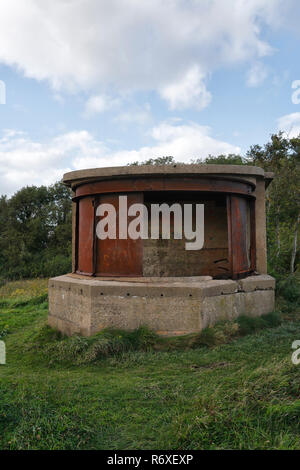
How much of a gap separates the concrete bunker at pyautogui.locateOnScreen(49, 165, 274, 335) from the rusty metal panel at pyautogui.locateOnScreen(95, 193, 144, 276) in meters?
0.02

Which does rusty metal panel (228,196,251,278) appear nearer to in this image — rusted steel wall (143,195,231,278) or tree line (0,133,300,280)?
rusted steel wall (143,195,231,278)

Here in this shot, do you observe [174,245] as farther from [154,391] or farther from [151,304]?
[154,391]

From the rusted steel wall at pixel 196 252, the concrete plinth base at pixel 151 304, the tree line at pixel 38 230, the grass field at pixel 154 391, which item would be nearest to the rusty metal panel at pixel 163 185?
the concrete plinth base at pixel 151 304

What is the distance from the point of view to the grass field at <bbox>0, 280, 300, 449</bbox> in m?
2.92

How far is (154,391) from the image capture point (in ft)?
13.0

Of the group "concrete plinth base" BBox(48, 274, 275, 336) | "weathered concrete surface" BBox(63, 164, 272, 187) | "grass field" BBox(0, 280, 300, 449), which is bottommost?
"grass field" BBox(0, 280, 300, 449)

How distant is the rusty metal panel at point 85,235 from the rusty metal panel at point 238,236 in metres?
2.64

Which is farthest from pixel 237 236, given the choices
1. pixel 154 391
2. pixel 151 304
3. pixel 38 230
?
pixel 38 230

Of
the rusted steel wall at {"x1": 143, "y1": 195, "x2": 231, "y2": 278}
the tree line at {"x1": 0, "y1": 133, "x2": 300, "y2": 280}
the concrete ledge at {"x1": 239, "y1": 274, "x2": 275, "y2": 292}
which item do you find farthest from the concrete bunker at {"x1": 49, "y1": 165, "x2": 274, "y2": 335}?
the tree line at {"x1": 0, "y1": 133, "x2": 300, "y2": 280}

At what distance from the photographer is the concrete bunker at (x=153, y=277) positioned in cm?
574

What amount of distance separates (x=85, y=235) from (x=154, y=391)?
3789 millimetres

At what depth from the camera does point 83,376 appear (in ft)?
14.8

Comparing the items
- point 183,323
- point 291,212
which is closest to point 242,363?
point 183,323

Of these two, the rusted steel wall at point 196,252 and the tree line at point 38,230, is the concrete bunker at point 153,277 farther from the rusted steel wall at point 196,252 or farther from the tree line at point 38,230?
the tree line at point 38,230
